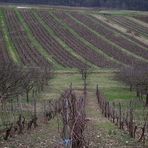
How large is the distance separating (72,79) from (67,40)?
83.8 ft

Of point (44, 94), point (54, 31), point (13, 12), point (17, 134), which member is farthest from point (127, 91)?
point (13, 12)

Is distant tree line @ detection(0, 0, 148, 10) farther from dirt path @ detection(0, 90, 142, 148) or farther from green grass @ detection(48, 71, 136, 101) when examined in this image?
dirt path @ detection(0, 90, 142, 148)

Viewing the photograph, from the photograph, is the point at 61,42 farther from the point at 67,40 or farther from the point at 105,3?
the point at 105,3

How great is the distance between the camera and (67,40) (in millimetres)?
87625

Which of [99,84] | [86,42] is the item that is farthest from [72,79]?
[86,42]

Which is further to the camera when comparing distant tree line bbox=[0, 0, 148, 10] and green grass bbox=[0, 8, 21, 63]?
distant tree line bbox=[0, 0, 148, 10]

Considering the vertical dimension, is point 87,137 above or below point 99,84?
above

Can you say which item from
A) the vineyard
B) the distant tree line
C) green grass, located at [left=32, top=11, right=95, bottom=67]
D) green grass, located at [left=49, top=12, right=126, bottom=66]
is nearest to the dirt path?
the vineyard

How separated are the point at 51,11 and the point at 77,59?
146ft

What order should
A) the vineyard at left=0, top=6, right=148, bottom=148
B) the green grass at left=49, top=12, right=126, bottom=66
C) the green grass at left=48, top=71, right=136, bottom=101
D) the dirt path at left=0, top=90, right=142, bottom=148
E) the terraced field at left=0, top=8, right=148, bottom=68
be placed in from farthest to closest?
the green grass at left=49, top=12, right=126, bottom=66, the terraced field at left=0, top=8, right=148, bottom=68, the green grass at left=48, top=71, right=136, bottom=101, the vineyard at left=0, top=6, right=148, bottom=148, the dirt path at left=0, top=90, right=142, bottom=148

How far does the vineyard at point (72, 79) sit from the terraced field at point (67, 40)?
155mm

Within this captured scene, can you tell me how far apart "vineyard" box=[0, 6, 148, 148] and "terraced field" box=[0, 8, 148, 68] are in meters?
0.16

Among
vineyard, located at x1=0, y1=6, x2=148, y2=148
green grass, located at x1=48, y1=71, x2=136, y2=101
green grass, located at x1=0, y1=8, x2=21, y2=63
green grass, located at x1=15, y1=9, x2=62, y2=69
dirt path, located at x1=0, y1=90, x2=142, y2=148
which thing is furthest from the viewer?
green grass, located at x1=0, y1=8, x2=21, y2=63

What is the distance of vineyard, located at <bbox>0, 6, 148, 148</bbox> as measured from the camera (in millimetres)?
21016
